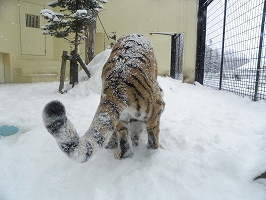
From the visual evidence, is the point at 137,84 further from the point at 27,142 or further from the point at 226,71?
the point at 226,71

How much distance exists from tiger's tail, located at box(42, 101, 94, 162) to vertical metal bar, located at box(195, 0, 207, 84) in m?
8.19

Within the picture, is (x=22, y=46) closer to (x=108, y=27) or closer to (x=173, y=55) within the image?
(x=108, y=27)

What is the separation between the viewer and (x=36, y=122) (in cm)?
301

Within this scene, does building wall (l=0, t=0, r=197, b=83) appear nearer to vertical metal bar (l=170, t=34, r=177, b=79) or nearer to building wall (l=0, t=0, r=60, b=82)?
building wall (l=0, t=0, r=60, b=82)

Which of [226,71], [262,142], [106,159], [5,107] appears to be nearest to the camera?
[106,159]

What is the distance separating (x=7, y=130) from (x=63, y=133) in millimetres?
2156

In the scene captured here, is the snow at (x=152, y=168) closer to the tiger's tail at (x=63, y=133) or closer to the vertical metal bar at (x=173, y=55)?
the tiger's tail at (x=63, y=133)

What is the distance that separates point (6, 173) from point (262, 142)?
2.46m

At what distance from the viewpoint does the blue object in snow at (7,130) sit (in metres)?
2.61

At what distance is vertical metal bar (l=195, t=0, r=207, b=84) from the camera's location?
8305 mm

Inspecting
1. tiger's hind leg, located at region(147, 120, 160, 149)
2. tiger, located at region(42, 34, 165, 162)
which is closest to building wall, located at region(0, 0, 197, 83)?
tiger, located at region(42, 34, 165, 162)

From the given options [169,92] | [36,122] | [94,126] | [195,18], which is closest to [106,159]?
[94,126]

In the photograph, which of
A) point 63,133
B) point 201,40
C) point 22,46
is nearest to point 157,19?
point 201,40

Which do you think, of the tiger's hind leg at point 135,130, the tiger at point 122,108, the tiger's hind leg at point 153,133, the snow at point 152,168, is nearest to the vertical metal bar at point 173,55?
the snow at point 152,168
